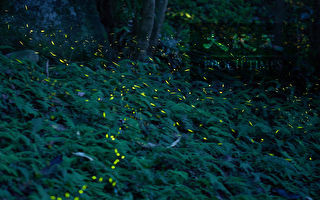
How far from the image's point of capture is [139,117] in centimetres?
360

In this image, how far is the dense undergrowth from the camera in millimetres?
2555

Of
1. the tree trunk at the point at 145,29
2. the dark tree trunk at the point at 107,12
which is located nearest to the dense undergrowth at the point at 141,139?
the tree trunk at the point at 145,29

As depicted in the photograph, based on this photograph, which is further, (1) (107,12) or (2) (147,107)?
(1) (107,12)

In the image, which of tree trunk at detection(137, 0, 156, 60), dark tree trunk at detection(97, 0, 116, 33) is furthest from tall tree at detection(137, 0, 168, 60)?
dark tree trunk at detection(97, 0, 116, 33)

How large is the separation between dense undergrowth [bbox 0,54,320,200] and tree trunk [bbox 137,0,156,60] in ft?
1.44

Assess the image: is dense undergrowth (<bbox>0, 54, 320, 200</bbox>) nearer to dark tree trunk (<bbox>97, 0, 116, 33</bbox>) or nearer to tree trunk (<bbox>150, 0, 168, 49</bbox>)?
tree trunk (<bbox>150, 0, 168, 49</bbox>)

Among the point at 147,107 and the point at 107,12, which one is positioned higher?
the point at 107,12

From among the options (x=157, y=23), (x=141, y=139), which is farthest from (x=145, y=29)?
(x=141, y=139)

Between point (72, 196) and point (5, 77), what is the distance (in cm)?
186

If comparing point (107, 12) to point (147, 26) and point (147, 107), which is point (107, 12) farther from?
point (147, 107)

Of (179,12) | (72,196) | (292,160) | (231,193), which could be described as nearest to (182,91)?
(292,160)

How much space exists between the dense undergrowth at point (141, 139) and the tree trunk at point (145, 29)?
0.44 m

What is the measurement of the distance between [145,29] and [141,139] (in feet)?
8.37

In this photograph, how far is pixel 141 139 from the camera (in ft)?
10.7
